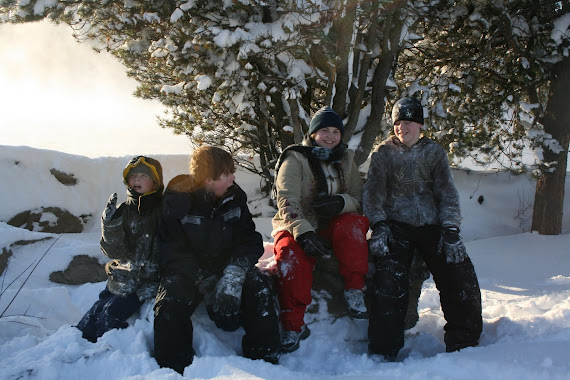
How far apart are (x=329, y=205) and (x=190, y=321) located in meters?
1.21

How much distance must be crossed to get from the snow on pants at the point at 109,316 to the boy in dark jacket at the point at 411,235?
1.62 metres

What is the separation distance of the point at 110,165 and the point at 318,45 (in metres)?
6.60

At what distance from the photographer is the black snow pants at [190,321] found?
2379 mm

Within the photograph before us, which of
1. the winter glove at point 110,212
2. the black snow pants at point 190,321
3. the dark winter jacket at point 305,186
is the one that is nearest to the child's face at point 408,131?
the dark winter jacket at point 305,186

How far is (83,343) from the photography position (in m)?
2.41

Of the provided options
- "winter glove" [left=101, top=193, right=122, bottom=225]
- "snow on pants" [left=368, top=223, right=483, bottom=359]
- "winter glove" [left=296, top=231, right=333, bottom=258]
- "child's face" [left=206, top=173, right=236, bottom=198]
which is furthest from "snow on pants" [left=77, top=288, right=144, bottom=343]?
"snow on pants" [left=368, top=223, right=483, bottom=359]

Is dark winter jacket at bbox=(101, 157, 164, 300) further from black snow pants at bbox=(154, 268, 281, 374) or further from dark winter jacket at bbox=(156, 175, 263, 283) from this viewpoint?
black snow pants at bbox=(154, 268, 281, 374)

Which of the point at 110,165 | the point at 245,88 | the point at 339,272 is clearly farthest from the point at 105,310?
the point at 110,165

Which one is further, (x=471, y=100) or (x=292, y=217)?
(x=471, y=100)

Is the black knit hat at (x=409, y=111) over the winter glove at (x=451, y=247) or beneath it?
over

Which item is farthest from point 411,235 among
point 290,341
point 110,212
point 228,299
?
point 110,212

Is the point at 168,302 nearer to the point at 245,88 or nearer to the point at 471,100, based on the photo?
the point at 245,88

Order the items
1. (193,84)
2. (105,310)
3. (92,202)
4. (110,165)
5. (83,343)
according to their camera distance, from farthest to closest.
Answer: (110,165) → (92,202) → (193,84) → (105,310) → (83,343)

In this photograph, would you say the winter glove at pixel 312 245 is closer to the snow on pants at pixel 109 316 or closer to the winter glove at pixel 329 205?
the winter glove at pixel 329 205
